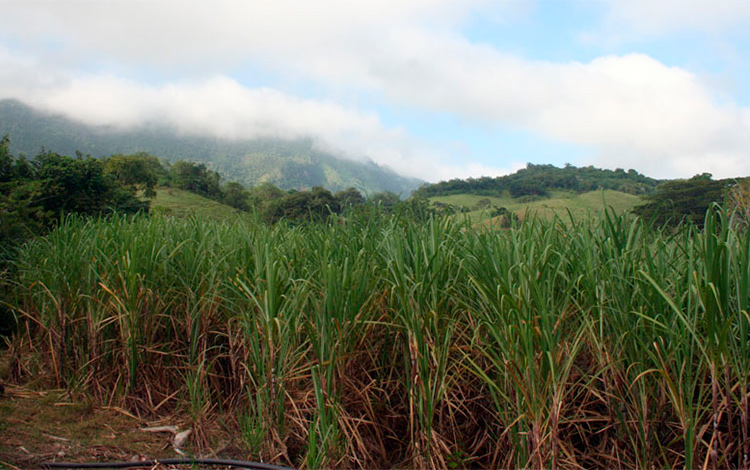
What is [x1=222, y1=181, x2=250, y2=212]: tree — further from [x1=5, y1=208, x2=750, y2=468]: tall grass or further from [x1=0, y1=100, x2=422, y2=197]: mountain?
[x1=0, y1=100, x2=422, y2=197]: mountain

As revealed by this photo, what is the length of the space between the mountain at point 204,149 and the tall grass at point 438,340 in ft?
403

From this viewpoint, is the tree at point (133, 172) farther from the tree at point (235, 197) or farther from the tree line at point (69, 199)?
the tree at point (235, 197)

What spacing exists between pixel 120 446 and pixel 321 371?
1529 mm

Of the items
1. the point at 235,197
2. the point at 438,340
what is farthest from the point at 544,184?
the point at 438,340

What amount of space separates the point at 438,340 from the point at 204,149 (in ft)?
609

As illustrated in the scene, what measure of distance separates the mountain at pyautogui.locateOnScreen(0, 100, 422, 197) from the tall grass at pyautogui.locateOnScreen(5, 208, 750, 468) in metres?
123

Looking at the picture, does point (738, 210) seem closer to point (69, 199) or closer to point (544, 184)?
point (69, 199)

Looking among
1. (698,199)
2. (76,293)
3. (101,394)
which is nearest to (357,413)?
(101,394)

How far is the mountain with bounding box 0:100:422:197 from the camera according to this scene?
13388cm

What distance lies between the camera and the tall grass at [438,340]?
7.82ft

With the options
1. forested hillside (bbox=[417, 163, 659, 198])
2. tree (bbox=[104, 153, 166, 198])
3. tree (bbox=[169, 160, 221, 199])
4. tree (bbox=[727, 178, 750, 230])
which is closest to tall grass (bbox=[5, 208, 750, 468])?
tree (bbox=[727, 178, 750, 230])

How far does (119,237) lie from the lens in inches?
169

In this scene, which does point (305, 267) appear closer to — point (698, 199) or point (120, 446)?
point (120, 446)

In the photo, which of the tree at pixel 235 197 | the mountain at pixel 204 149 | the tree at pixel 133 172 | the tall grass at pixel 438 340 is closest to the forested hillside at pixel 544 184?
the tree at pixel 235 197
